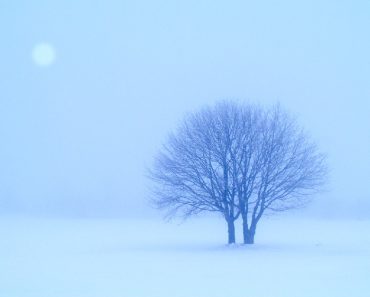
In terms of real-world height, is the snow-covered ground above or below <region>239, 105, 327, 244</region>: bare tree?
below

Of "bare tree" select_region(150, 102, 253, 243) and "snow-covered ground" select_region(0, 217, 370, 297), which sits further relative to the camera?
"bare tree" select_region(150, 102, 253, 243)

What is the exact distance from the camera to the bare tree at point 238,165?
37.8 m

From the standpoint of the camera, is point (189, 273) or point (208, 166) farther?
point (208, 166)

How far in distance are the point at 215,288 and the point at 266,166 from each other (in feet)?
67.9

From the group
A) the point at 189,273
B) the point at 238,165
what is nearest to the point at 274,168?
the point at 238,165

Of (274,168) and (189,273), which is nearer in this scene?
(189,273)

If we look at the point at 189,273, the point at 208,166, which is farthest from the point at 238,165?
the point at 189,273

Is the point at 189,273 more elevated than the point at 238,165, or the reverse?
the point at 238,165

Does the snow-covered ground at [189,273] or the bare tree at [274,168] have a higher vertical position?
the bare tree at [274,168]

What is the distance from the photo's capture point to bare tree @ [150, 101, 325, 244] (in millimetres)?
37812

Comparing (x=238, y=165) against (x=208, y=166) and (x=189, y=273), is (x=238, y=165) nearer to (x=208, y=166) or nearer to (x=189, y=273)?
(x=208, y=166)

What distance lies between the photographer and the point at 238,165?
38.2m

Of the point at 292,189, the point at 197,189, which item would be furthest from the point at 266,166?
the point at 197,189

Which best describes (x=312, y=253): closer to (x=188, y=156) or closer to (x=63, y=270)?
(x=188, y=156)
